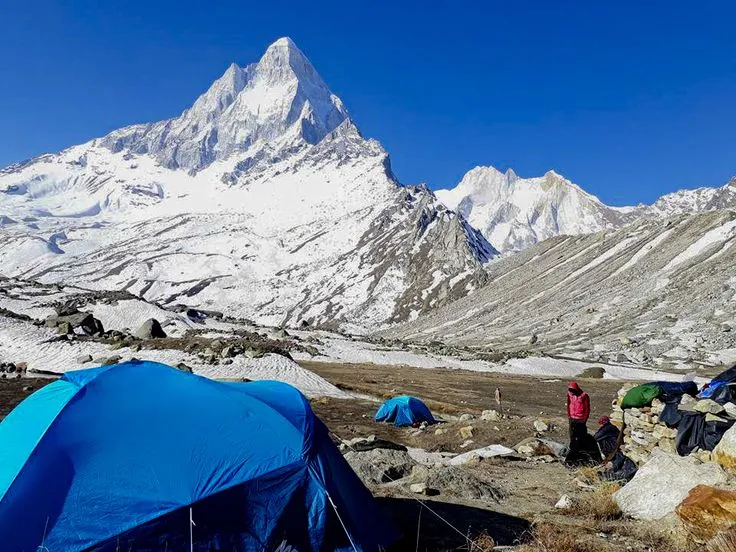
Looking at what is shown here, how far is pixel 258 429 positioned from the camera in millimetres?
7938

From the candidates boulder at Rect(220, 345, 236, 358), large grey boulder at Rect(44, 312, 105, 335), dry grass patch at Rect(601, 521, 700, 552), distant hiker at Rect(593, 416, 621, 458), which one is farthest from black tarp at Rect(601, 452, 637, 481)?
large grey boulder at Rect(44, 312, 105, 335)

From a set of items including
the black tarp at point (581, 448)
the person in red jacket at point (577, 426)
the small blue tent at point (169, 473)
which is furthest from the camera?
the person in red jacket at point (577, 426)

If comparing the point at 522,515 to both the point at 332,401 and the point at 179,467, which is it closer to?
the point at 179,467

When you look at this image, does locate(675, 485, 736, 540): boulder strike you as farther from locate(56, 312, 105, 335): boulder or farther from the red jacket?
locate(56, 312, 105, 335): boulder

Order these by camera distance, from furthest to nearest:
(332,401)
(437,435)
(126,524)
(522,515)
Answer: (332,401)
(437,435)
(522,515)
(126,524)

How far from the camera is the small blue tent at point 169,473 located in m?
6.69

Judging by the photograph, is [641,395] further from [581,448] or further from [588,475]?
[581,448]

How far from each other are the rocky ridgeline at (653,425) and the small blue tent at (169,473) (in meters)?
7.29

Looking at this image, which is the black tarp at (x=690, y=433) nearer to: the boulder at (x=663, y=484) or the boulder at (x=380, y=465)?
the boulder at (x=663, y=484)

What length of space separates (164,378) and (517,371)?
4897 cm

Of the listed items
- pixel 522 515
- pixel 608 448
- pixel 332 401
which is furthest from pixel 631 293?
pixel 522 515

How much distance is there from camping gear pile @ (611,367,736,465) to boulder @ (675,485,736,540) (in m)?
2.32

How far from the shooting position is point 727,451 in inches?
371

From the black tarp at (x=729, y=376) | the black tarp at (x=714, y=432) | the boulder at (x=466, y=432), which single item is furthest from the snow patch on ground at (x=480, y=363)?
the black tarp at (x=714, y=432)
